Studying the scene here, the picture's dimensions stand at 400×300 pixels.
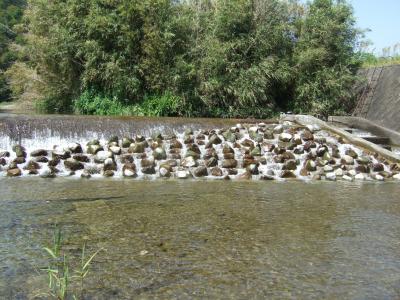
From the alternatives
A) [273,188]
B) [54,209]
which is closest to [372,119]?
[273,188]

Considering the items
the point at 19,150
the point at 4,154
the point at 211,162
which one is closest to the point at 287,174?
the point at 211,162

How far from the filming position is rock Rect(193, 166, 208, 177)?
884cm

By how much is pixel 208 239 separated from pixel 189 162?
4.40 meters

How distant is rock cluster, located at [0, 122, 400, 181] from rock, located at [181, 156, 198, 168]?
2cm

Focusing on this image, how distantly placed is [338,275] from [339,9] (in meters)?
13.9

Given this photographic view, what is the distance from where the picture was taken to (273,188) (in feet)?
26.0

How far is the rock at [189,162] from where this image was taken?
30.0 feet

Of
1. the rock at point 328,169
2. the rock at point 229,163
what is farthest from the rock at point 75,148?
the rock at point 328,169

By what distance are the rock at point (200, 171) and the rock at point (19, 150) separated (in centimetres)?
351

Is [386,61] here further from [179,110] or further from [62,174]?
[62,174]

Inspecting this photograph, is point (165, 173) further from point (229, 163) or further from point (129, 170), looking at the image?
point (229, 163)

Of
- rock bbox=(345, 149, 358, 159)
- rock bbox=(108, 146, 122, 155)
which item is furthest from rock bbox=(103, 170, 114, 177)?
rock bbox=(345, 149, 358, 159)

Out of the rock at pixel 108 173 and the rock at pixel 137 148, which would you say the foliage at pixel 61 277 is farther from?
the rock at pixel 137 148

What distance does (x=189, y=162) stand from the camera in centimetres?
921
